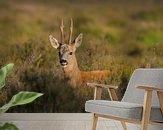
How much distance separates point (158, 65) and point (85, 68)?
3.38ft

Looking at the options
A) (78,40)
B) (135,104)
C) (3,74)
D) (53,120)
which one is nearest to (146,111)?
(135,104)

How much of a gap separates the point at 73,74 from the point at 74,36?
534 mm

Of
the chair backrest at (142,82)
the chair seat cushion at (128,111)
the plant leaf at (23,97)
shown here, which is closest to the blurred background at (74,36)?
the chair backrest at (142,82)

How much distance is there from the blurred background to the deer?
62 mm

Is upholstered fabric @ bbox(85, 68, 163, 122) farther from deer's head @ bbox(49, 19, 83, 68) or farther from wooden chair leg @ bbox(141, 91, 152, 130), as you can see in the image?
deer's head @ bbox(49, 19, 83, 68)

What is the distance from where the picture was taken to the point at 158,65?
5.14 metres

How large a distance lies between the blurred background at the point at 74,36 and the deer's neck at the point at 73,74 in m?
0.07

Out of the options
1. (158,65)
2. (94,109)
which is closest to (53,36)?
(158,65)

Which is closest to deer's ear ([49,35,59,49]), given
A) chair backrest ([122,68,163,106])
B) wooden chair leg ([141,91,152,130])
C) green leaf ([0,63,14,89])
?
chair backrest ([122,68,163,106])

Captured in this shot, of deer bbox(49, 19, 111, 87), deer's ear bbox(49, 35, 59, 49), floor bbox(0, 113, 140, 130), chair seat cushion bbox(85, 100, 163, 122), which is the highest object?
deer's ear bbox(49, 35, 59, 49)

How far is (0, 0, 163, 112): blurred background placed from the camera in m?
5.04

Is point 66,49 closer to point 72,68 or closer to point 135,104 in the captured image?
point 72,68

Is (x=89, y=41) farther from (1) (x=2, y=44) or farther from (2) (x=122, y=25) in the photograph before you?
(1) (x=2, y=44)

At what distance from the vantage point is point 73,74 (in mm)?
5086
